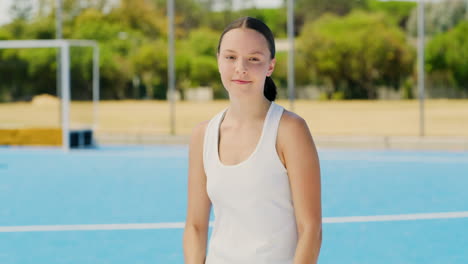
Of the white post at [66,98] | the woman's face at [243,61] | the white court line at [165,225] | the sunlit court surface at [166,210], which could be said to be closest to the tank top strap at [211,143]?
the woman's face at [243,61]

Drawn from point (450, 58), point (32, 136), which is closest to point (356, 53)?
point (450, 58)

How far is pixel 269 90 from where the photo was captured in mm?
2070

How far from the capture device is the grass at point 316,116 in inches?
947

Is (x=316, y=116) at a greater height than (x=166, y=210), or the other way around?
(x=166, y=210)

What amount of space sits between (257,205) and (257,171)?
88 mm

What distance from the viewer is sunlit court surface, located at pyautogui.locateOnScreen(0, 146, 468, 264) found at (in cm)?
599

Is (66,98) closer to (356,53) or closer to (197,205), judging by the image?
(197,205)

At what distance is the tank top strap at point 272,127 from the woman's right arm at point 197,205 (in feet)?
0.62

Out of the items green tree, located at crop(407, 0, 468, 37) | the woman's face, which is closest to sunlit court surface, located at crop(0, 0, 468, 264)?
the woman's face

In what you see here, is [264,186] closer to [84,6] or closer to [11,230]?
[11,230]

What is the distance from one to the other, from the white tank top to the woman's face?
0.09 metres

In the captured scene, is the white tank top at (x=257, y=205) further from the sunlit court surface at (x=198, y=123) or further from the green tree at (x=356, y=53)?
the green tree at (x=356, y=53)

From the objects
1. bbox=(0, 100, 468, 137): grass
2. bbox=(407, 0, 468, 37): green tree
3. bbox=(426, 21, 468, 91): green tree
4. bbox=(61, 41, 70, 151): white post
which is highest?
bbox=(407, 0, 468, 37): green tree

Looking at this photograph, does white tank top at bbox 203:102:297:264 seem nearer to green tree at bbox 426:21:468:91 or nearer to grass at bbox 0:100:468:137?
grass at bbox 0:100:468:137
